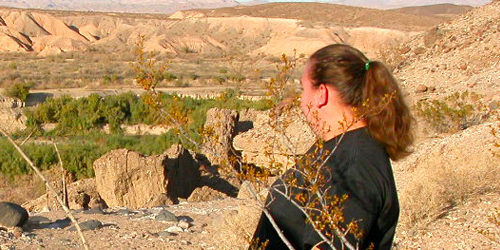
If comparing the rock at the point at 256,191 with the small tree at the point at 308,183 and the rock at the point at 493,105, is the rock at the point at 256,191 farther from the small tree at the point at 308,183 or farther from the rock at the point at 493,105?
the rock at the point at 493,105

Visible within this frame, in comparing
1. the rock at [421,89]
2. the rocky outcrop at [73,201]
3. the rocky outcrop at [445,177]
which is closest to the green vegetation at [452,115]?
the rock at [421,89]

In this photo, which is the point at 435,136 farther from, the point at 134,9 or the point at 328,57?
the point at 134,9

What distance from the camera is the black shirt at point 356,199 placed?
2225 millimetres

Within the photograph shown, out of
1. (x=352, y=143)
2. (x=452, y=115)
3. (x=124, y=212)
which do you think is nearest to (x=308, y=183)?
(x=352, y=143)

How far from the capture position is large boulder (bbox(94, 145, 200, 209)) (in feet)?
36.6

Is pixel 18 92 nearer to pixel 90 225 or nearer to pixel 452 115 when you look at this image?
pixel 452 115

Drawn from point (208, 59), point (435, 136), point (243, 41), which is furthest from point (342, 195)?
point (243, 41)

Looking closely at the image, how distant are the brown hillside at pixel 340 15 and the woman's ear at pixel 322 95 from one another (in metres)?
64.5

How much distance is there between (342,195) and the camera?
2.20m

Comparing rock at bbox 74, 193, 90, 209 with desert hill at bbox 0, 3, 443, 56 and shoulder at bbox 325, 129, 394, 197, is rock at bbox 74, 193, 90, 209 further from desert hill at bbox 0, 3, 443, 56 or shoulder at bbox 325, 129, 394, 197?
desert hill at bbox 0, 3, 443, 56

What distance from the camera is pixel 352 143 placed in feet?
7.72

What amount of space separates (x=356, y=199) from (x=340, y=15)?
269 ft

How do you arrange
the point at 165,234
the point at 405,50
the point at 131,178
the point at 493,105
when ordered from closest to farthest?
the point at 165,234, the point at 131,178, the point at 493,105, the point at 405,50

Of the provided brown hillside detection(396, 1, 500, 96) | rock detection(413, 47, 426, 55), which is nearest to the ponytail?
brown hillside detection(396, 1, 500, 96)
